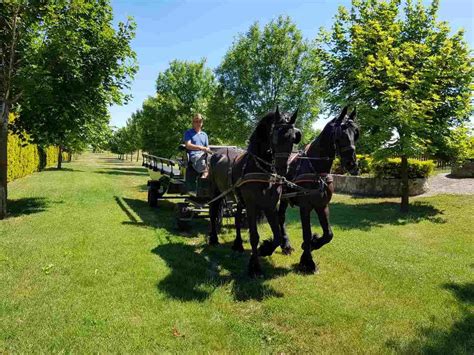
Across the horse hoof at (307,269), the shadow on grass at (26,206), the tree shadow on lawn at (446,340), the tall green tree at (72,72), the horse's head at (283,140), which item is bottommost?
the tree shadow on lawn at (446,340)

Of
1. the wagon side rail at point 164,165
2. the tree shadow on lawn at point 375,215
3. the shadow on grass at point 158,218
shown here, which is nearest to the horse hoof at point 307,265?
the shadow on grass at point 158,218

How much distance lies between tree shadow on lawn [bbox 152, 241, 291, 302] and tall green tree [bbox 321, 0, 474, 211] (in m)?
7.73

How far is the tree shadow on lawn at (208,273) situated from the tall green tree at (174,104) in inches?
1069

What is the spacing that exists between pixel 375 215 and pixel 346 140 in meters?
7.99

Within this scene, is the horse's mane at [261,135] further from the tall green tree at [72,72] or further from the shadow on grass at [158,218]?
the tall green tree at [72,72]

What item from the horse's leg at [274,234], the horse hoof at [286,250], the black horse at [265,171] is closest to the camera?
the black horse at [265,171]

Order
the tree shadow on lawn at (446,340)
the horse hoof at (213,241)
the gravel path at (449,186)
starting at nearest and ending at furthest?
1. the tree shadow on lawn at (446,340)
2. the horse hoof at (213,241)
3. the gravel path at (449,186)

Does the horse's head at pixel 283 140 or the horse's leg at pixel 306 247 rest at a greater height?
the horse's head at pixel 283 140

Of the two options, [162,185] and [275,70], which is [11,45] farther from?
[275,70]

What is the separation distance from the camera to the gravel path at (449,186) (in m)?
16.3

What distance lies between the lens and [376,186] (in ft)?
59.0

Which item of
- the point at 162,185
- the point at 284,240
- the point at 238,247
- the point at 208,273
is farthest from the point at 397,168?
the point at 208,273

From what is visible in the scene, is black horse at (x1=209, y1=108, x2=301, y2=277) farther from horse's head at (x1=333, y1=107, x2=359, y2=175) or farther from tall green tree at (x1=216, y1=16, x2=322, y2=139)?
tall green tree at (x1=216, y1=16, x2=322, y2=139)

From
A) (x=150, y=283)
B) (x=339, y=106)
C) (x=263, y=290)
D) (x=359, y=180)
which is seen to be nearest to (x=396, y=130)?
(x=339, y=106)
